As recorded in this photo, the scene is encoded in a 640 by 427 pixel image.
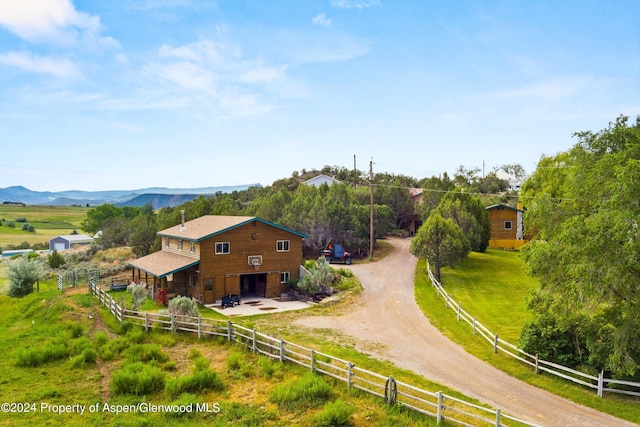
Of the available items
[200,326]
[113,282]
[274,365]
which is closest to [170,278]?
[113,282]

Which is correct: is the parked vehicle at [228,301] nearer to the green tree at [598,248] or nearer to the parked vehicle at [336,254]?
the parked vehicle at [336,254]

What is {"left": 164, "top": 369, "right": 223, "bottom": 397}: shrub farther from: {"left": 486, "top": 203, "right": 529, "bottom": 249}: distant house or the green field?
the green field

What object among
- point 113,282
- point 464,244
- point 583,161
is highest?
point 583,161

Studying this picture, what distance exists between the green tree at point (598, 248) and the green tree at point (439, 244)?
14.7m

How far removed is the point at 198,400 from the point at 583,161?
15.3m

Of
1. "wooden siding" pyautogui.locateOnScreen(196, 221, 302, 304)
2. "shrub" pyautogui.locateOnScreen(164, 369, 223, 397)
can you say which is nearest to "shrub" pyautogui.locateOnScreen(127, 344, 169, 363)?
"shrub" pyautogui.locateOnScreen(164, 369, 223, 397)

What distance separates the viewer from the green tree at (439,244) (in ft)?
105

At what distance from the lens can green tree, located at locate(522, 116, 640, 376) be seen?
43.1 ft

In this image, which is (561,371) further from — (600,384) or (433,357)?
(433,357)

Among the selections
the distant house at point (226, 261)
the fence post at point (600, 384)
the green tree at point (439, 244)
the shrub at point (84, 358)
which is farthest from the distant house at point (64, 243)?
the fence post at point (600, 384)

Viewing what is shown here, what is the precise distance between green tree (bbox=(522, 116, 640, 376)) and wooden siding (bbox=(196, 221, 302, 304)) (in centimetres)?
1835

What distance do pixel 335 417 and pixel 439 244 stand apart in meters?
22.6

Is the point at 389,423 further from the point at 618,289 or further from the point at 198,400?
the point at 618,289

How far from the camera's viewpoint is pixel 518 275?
34875 mm
